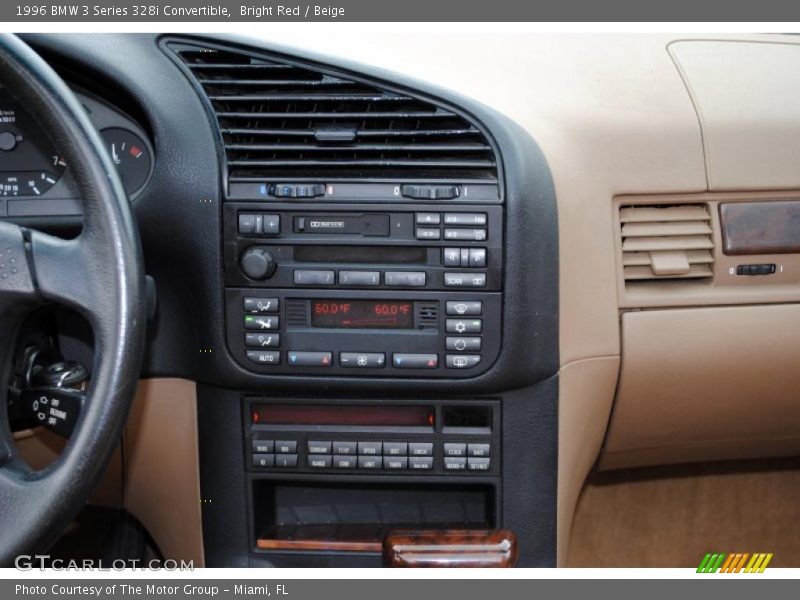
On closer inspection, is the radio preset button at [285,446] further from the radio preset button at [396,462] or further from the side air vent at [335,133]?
the side air vent at [335,133]

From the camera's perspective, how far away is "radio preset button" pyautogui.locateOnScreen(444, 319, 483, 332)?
5.13ft

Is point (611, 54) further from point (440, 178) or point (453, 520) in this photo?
point (453, 520)

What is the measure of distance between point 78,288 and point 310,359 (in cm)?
44

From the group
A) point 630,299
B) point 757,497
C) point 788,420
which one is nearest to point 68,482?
point 630,299

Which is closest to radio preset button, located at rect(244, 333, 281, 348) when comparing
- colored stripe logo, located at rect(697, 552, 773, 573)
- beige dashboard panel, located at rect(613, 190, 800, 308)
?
beige dashboard panel, located at rect(613, 190, 800, 308)

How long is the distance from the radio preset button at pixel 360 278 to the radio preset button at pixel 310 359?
0.39ft

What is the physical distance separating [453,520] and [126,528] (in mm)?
593

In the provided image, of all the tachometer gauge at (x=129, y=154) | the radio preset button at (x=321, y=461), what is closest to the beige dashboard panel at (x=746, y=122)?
the radio preset button at (x=321, y=461)

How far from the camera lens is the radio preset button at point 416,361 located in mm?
1576

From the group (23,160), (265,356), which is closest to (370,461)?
(265,356)

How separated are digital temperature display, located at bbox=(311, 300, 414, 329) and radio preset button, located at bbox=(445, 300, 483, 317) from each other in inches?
2.4

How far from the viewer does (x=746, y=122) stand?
5.56ft

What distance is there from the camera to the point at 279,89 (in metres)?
1.60

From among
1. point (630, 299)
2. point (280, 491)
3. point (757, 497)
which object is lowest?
point (757, 497)
